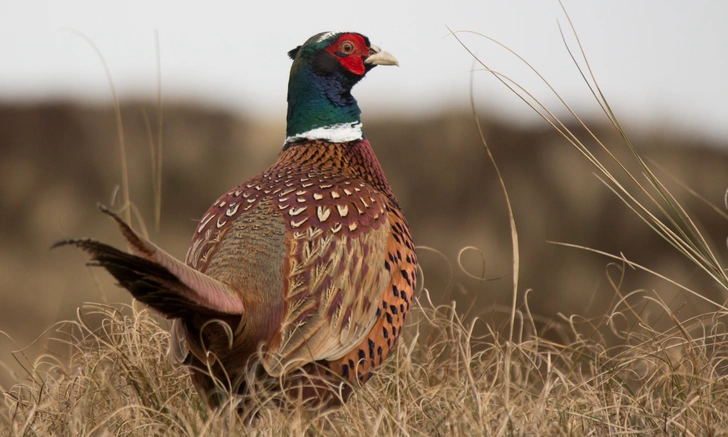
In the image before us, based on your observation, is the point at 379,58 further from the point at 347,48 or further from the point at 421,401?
the point at 421,401

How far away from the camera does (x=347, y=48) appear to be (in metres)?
3.34

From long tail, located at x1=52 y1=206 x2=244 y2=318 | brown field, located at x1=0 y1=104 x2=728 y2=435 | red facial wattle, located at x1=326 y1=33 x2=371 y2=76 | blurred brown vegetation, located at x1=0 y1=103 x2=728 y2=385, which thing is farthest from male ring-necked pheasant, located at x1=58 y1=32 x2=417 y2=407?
blurred brown vegetation, located at x1=0 y1=103 x2=728 y2=385

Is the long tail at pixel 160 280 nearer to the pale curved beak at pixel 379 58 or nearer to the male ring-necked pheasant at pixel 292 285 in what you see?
the male ring-necked pheasant at pixel 292 285

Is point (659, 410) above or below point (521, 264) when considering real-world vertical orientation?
above

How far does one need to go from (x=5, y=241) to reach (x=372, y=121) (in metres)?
4.28

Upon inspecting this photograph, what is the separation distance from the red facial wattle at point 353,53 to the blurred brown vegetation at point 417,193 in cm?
458

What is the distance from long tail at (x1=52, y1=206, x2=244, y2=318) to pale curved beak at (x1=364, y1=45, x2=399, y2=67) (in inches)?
54.9

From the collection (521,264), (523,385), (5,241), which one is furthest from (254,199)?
(5,241)

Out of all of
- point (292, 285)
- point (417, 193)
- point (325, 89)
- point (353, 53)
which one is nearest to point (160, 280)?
point (292, 285)

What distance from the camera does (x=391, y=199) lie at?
10.3ft

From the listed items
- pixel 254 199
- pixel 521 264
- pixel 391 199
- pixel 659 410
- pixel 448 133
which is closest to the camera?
pixel 659 410

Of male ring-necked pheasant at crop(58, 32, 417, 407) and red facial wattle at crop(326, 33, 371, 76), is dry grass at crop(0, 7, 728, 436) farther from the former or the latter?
red facial wattle at crop(326, 33, 371, 76)

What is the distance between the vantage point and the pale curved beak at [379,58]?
11.2 ft

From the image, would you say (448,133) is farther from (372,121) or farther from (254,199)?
(254,199)
